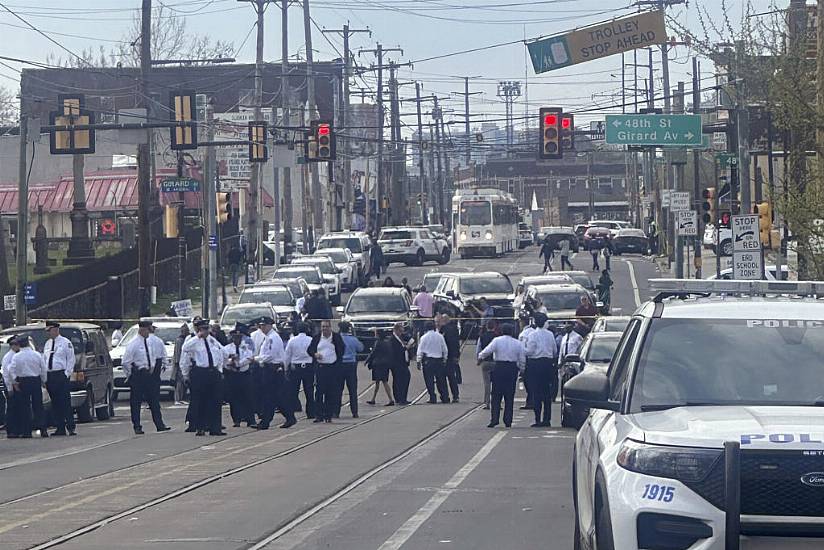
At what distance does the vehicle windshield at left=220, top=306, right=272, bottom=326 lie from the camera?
3581cm

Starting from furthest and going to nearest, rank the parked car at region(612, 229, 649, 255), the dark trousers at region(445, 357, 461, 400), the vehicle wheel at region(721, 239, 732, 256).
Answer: the parked car at region(612, 229, 649, 255) → the vehicle wheel at region(721, 239, 732, 256) → the dark trousers at region(445, 357, 461, 400)

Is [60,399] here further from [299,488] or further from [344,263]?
[344,263]

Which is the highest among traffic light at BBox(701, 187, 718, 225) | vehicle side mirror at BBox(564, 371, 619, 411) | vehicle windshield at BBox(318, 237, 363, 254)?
traffic light at BBox(701, 187, 718, 225)

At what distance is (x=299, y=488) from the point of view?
14336 mm

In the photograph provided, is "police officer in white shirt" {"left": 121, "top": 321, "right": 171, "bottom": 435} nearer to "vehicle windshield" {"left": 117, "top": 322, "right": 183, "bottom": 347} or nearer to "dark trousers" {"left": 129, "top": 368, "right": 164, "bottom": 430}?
"dark trousers" {"left": 129, "top": 368, "right": 164, "bottom": 430}

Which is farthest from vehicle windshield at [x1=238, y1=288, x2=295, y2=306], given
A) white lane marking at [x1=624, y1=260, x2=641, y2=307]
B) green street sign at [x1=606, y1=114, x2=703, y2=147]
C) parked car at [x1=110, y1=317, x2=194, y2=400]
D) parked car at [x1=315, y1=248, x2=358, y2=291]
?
parked car at [x1=315, y1=248, x2=358, y2=291]

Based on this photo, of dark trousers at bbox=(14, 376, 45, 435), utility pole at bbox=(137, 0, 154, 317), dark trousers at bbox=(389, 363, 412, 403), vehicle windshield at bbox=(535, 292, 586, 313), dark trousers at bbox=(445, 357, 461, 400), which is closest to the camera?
Result: dark trousers at bbox=(14, 376, 45, 435)

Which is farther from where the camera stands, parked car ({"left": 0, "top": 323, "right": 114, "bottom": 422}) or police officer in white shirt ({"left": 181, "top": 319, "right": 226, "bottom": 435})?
parked car ({"left": 0, "top": 323, "right": 114, "bottom": 422})

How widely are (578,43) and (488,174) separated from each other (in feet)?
412

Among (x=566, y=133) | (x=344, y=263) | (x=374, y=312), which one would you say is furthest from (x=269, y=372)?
(x=344, y=263)

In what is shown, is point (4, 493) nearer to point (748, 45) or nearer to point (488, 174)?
point (748, 45)

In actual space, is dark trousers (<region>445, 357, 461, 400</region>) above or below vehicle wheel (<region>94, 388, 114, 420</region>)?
above

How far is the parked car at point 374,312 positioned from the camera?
36562 mm

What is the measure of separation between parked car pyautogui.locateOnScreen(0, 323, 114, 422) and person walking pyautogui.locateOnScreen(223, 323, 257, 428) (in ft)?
11.2
